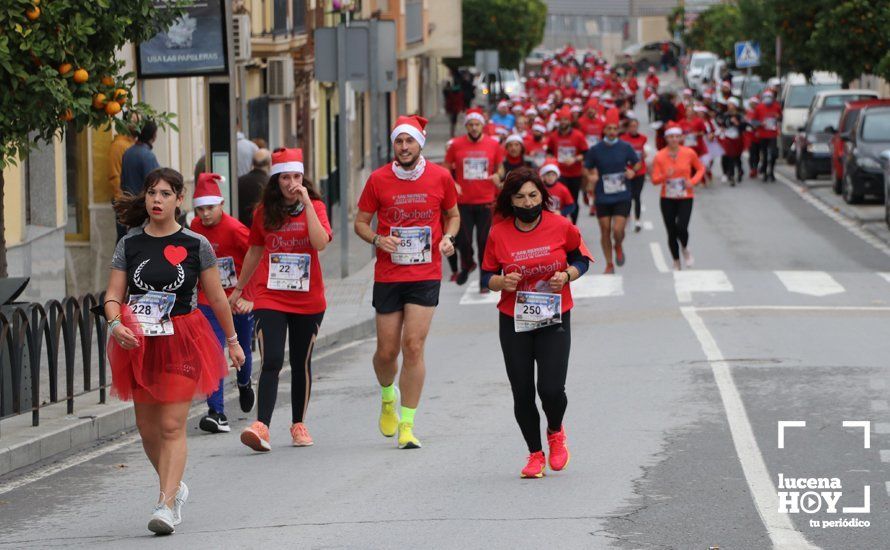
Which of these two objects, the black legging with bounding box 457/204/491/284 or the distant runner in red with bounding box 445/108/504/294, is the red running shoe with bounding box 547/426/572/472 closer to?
the distant runner in red with bounding box 445/108/504/294

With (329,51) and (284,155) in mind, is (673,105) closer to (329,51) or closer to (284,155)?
(329,51)

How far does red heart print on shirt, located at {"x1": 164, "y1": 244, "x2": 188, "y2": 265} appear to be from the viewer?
847cm

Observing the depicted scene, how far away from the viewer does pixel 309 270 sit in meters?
10.6

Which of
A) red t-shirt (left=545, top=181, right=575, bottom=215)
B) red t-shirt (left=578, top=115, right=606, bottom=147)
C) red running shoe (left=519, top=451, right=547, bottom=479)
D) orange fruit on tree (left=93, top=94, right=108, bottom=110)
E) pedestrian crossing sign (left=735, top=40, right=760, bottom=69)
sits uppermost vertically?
pedestrian crossing sign (left=735, top=40, right=760, bottom=69)

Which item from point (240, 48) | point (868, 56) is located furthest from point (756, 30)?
point (240, 48)

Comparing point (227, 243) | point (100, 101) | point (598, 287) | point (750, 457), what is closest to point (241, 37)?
point (598, 287)

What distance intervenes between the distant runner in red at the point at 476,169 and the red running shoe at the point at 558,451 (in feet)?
34.4

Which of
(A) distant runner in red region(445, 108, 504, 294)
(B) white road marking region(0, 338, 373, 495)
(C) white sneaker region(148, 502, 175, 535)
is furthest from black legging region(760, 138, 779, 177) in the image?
(C) white sneaker region(148, 502, 175, 535)

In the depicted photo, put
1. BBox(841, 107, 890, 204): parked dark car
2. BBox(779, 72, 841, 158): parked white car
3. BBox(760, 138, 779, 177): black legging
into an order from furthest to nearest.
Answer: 1. BBox(779, 72, 841, 158): parked white car
2. BBox(760, 138, 779, 177): black legging
3. BBox(841, 107, 890, 204): parked dark car

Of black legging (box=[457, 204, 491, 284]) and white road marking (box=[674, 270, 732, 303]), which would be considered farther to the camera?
black legging (box=[457, 204, 491, 284])

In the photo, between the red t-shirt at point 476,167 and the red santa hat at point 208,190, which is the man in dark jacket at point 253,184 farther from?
the red santa hat at point 208,190

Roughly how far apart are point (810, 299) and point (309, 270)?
30.7 feet

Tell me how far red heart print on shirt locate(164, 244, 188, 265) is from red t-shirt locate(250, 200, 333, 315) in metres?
2.16

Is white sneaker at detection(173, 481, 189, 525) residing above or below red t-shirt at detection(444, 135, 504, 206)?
below
